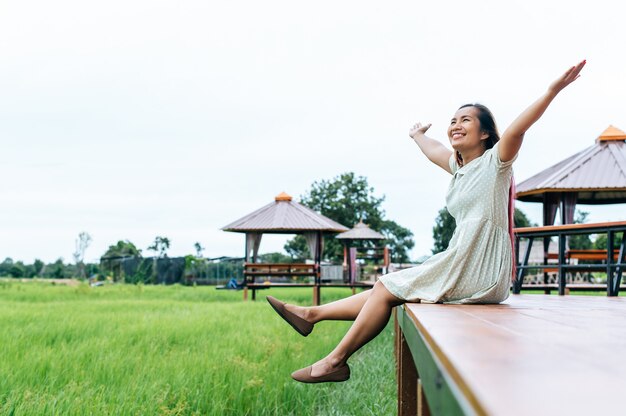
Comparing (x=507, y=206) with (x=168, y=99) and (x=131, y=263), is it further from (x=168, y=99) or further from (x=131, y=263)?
(x=131, y=263)

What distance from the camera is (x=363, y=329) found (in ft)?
7.50

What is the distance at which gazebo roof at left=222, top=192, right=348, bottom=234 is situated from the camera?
14391 mm

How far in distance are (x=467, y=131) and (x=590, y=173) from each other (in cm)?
798

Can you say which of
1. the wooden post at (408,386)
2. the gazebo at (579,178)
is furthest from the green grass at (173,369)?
the gazebo at (579,178)

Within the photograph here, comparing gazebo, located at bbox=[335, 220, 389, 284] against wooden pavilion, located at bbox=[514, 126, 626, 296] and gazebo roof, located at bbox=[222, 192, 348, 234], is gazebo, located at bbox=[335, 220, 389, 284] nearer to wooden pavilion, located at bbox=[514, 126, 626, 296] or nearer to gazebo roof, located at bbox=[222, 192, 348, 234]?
gazebo roof, located at bbox=[222, 192, 348, 234]

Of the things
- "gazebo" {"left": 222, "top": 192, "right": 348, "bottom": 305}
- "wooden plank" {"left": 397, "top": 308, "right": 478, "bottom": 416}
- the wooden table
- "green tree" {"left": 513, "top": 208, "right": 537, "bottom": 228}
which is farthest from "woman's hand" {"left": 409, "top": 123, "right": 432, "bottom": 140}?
"green tree" {"left": 513, "top": 208, "right": 537, "bottom": 228}

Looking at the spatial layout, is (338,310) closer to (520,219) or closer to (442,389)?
(442,389)

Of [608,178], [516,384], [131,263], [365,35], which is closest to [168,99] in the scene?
[365,35]

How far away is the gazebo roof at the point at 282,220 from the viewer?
1439 centimetres

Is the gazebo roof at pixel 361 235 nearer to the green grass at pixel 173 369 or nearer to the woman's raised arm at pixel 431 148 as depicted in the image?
the green grass at pixel 173 369

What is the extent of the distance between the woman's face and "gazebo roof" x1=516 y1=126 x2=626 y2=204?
756 cm

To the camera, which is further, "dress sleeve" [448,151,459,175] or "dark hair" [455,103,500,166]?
"dress sleeve" [448,151,459,175]

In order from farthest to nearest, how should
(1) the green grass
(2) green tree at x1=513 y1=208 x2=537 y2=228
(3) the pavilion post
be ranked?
1. (2) green tree at x1=513 y1=208 x2=537 y2=228
2. (3) the pavilion post
3. (1) the green grass

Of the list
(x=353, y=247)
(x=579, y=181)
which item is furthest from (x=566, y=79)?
(x=353, y=247)
